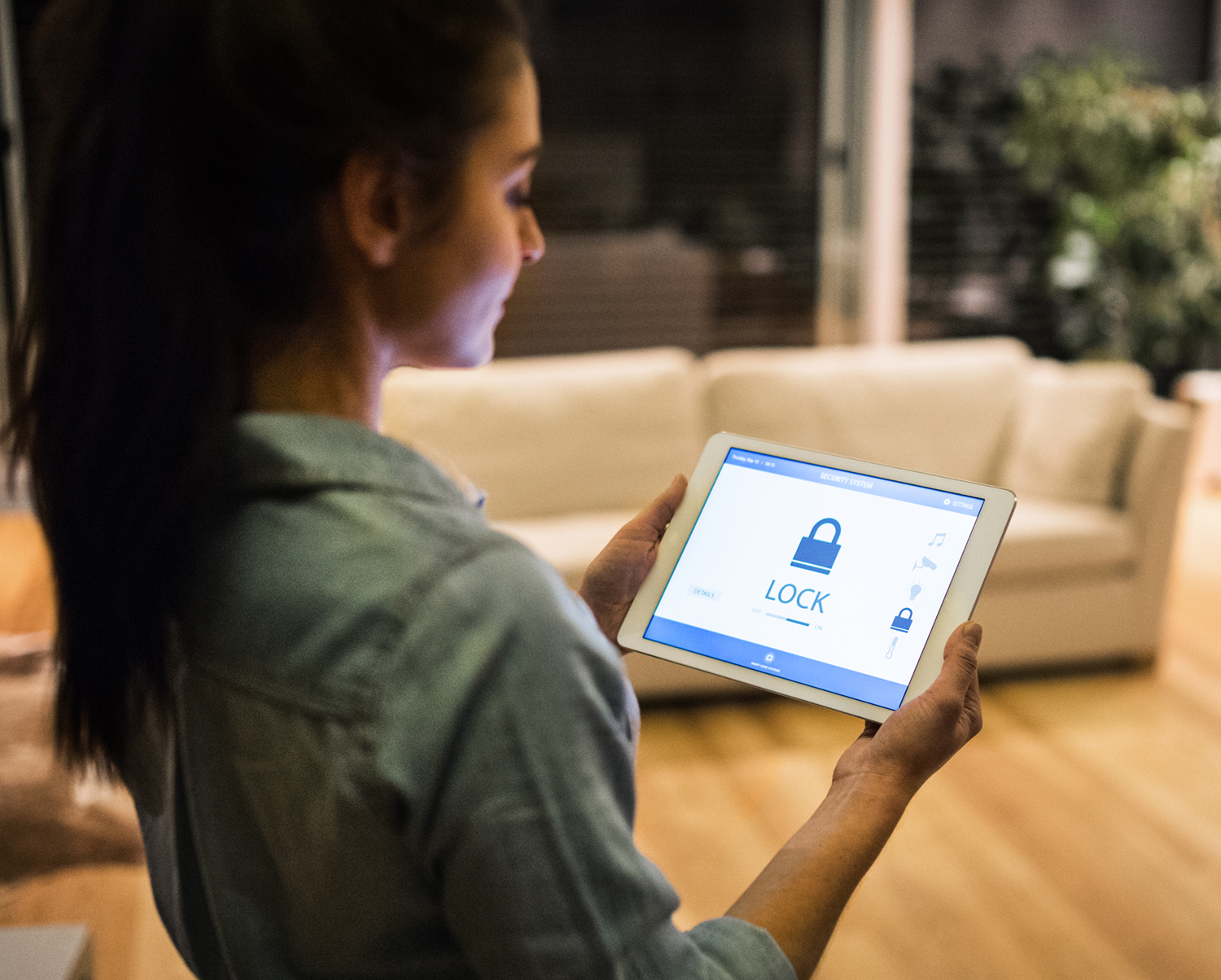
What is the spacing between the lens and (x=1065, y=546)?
2.95 meters

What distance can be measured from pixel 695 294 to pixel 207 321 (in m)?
4.59

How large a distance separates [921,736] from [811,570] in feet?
0.73

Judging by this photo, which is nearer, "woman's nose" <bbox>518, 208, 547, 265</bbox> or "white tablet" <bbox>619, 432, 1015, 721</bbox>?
"woman's nose" <bbox>518, 208, 547, 265</bbox>

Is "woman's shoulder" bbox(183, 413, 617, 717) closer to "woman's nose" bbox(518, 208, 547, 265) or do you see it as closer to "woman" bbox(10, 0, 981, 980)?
"woman" bbox(10, 0, 981, 980)

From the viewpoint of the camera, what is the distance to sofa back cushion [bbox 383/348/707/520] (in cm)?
311

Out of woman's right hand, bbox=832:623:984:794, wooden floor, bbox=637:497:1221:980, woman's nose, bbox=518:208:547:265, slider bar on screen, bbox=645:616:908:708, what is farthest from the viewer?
wooden floor, bbox=637:497:1221:980

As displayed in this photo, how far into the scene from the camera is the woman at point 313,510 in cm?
49

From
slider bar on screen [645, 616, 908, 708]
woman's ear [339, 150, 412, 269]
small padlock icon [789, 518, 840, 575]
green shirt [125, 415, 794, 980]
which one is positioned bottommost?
slider bar on screen [645, 616, 908, 708]

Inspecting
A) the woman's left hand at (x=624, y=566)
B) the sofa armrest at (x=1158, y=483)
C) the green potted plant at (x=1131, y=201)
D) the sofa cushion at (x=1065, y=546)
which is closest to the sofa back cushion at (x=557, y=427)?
the sofa cushion at (x=1065, y=546)

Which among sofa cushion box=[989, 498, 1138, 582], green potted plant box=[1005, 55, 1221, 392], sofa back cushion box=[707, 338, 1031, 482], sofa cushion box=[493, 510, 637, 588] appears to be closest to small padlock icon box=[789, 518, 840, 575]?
sofa cushion box=[493, 510, 637, 588]

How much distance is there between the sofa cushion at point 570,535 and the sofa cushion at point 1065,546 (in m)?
0.97

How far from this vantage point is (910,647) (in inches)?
33.9

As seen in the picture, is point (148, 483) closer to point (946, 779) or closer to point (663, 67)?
point (946, 779)

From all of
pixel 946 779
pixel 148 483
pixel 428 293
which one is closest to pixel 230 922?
pixel 148 483
